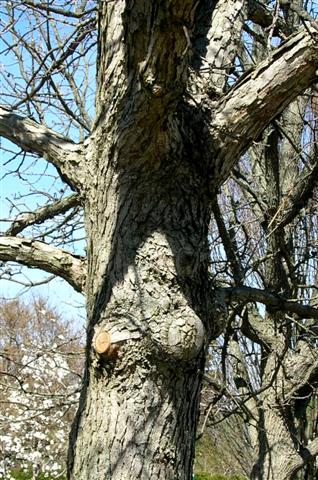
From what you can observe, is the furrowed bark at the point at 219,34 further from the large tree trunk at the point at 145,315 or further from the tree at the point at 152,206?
the large tree trunk at the point at 145,315

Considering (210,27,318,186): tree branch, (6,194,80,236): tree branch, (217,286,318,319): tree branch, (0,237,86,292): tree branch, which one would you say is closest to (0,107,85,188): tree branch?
(0,237,86,292): tree branch

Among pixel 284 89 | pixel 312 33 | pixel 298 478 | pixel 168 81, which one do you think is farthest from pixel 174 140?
pixel 298 478

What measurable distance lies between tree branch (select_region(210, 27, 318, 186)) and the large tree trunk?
178 millimetres

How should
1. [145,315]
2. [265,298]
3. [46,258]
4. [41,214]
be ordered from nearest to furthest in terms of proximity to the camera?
[145,315] → [46,258] → [265,298] → [41,214]

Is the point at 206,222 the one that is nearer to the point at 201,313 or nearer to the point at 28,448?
the point at 201,313

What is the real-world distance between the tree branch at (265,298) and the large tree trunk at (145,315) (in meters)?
0.35

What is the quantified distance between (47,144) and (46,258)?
0.52 metres

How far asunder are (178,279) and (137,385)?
1.34 feet

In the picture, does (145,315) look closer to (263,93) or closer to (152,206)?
(152,206)

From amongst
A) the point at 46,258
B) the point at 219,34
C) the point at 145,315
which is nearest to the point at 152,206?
the point at 145,315

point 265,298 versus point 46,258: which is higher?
point 46,258

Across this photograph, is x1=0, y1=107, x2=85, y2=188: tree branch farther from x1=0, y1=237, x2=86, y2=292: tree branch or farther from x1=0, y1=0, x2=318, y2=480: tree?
x1=0, y1=237, x2=86, y2=292: tree branch

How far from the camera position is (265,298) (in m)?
3.27

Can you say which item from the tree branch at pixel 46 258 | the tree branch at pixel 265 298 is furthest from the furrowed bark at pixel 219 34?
the tree branch at pixel 46 258
